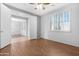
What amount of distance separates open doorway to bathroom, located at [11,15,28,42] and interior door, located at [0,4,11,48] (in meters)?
0.07

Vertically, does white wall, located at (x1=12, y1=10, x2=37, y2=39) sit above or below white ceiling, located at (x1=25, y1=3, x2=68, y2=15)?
below

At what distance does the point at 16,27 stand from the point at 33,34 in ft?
1.16

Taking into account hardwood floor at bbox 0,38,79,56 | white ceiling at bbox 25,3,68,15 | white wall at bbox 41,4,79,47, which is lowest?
hardwood floor at bbox 0,38,79,56

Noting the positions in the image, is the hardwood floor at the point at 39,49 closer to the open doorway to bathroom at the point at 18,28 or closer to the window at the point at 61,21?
the open doorway to bathroom at the point at 18,28

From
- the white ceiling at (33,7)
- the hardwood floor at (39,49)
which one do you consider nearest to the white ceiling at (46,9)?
the white ceiling at (33,7)

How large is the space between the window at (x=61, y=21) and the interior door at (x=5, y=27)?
810mm

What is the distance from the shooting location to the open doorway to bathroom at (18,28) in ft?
5.63

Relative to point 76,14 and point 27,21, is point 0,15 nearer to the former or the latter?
point 27,21

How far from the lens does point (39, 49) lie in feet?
5.63

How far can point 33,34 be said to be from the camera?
1.86 metres

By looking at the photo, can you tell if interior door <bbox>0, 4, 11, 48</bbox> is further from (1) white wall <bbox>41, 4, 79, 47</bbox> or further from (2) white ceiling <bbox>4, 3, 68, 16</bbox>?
(1) white wall <bbox>41, 4, 79, 47</bbox>

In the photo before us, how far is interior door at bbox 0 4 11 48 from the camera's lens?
166 cm

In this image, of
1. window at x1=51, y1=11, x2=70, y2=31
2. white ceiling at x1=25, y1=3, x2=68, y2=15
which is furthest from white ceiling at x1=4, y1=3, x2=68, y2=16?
window at x1=51, y1=11, x2=70, y2=31

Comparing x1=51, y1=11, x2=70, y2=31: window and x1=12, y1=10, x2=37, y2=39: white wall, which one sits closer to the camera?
x1=51, y1=11, x2=70, y2=31: window
